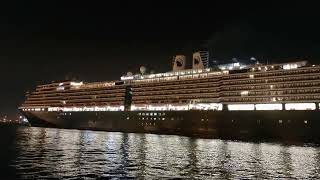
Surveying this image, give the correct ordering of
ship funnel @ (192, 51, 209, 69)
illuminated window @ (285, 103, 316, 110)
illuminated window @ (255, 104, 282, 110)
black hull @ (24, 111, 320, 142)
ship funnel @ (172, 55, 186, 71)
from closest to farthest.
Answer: black hull @ (24, 111, 320, 142), illuminated window @ (285, 103, 316, 110), illuminated window @ (255, 104, 282, 110), ship funnel @ (192, 51, 209, 69), ship funnel @ (172, 55, 186, 71)

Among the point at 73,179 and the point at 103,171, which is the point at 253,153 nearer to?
the point at 103,171

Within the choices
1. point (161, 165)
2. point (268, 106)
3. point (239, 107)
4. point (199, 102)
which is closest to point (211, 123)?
point (239, 107)

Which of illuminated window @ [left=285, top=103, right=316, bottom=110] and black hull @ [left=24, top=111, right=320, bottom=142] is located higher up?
illuminated window @ [left=285, top=103, right=316, bottom=110]

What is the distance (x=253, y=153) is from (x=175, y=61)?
214ft

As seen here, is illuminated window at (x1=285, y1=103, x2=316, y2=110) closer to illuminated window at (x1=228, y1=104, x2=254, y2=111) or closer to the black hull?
the black hull

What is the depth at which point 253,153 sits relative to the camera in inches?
1900

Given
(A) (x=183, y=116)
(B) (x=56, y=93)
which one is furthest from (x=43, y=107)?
(A) (x=183, y=116)

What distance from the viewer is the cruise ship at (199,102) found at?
7349cm

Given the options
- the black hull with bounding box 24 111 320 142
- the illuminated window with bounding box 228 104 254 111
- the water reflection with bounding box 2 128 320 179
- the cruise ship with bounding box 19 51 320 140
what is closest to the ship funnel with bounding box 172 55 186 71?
the cruise ship with bounding box 19 51 320 140

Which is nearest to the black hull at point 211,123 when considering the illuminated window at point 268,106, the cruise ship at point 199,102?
the cruise ship at point 199,102

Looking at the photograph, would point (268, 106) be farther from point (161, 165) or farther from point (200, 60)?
point (161, 165)

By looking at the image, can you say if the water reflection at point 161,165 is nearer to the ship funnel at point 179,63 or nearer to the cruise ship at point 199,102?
the cruise ship at point 199,102

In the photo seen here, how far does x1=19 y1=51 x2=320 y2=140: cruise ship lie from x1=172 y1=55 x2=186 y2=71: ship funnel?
0.29 m

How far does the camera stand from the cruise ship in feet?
241
